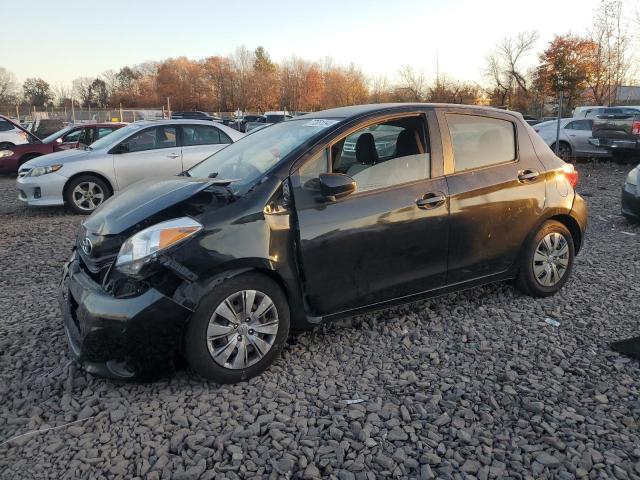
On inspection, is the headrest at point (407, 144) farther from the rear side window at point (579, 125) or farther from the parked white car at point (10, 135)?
the parked white car at point (10, 135)

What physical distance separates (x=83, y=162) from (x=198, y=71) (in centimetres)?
7915

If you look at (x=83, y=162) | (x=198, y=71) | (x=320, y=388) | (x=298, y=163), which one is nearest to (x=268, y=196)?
(x=298, y=163)

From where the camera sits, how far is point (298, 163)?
3.43 m

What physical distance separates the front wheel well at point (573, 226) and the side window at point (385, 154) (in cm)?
149

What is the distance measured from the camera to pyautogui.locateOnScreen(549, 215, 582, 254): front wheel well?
15.0ft

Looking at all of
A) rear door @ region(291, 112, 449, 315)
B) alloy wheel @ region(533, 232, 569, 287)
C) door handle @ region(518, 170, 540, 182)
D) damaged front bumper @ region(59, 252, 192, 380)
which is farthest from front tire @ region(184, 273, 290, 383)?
alloy wheel @ region(533, 232, 569, 287)

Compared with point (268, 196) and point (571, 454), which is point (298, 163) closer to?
point (268, 196)

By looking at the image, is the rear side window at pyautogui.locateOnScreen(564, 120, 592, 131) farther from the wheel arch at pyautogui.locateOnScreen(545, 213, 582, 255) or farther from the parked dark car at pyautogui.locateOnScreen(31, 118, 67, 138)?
the parked dark car at pyautogui.locateOnScreen(31, 118, 67, 138)

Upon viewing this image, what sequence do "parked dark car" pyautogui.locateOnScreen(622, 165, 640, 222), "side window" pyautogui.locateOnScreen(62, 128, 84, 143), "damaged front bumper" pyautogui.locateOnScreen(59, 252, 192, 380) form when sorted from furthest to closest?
"side window" pyautogui.locateOnScreen(62, 128, 84, 143), "parked dark car" pyautogui.locateOnScreen(622, 165, 640, 222), "damaged front bumper" pyautogui.locateOnScreen(59, 252, 192, 380)

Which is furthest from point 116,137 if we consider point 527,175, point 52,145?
point 527,175

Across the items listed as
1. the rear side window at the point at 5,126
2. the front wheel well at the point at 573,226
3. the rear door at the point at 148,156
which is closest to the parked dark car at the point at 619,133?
the front wheel well at the point at 573,226

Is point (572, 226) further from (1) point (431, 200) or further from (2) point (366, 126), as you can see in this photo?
(2) point (366, 126)

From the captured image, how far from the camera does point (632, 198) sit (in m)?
7.32

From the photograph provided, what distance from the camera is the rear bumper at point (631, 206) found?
7.27m
